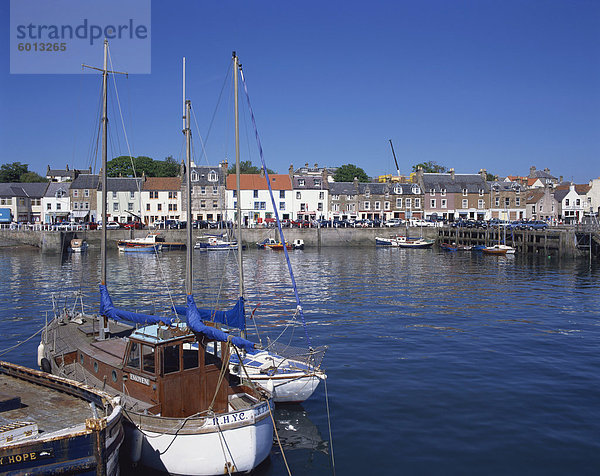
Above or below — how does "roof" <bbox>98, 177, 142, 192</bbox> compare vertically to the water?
above

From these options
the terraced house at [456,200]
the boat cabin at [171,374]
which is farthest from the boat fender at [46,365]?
the terraced house at [456,200]

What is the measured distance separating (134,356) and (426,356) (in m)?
13.9

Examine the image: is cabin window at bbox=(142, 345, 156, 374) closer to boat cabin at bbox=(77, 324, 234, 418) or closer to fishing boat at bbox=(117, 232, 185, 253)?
boat cabin at bbox=(77, 324, 234, 418)

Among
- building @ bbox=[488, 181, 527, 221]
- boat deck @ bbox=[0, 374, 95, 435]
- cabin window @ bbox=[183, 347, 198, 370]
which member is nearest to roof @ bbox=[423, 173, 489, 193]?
building @ bbox=[488, 181, 527, 221]

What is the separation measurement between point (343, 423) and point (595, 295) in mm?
30512

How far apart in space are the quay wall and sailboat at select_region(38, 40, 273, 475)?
65.2 meters

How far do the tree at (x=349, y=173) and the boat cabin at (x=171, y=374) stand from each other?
12995 centimetres

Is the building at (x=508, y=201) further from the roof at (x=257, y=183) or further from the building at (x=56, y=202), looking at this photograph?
the building at (x=56, y=202)

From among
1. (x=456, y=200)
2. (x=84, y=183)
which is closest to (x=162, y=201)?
(x=84, y=183)

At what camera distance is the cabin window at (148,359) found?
1474 cm

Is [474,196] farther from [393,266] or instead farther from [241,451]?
[241,451]

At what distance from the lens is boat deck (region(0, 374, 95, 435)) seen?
1265 cm

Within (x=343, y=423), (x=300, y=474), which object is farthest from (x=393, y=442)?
(x=300, y=474)

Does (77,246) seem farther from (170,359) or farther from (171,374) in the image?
(171,374)
